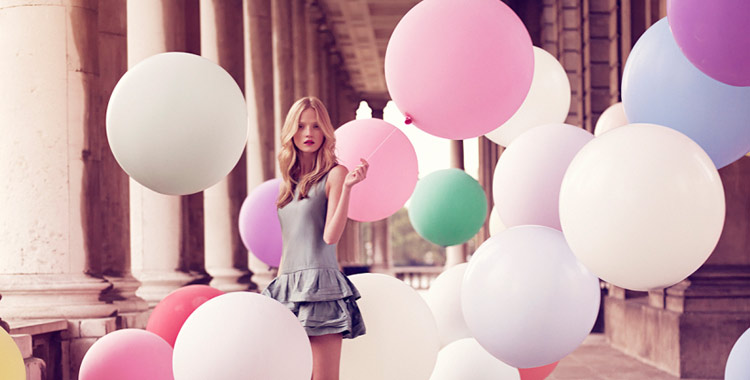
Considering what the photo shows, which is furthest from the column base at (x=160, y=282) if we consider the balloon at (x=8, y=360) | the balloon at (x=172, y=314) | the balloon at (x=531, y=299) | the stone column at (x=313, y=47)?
the stone column at (x=313, y=47)

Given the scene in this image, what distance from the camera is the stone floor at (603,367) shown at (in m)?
14.6

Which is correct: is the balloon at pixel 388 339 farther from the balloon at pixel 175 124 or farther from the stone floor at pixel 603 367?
the stone floor at pixel 603 367

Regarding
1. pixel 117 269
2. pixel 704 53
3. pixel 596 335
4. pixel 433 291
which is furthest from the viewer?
pixel 596 335

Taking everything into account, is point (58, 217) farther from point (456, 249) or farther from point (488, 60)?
point (456, 249)

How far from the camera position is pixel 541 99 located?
9430 millimetres

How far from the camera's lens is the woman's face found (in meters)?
7.03

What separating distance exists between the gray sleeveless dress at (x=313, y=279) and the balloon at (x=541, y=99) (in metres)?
2.89

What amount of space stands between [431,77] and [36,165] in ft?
21.0

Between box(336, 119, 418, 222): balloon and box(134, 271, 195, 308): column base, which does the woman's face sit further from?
box(134, 271, 195, 308): column base

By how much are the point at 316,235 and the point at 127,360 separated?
2.08m

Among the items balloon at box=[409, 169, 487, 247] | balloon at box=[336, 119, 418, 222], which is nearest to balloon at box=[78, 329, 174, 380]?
balloon at box=[336, 119, 418, 222]

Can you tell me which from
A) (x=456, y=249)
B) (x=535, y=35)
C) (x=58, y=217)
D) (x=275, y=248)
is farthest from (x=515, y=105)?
(x=456, y=249)

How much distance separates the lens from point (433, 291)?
9.29 m

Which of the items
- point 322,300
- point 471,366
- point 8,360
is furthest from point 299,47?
point 8,360
